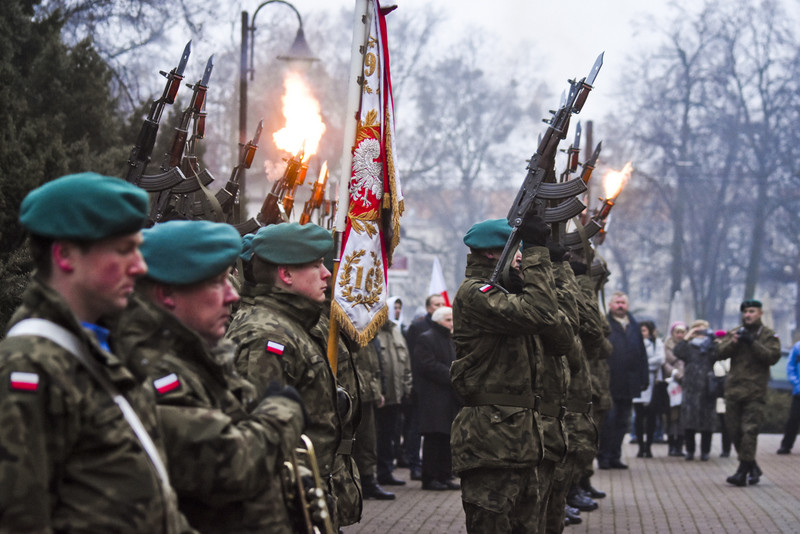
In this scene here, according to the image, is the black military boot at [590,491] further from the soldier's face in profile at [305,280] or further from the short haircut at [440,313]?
the soldier's face in profile at [305,280]

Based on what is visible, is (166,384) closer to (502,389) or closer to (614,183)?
(502,389)

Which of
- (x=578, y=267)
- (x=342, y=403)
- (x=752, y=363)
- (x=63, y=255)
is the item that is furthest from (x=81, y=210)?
(x=752, y=363)

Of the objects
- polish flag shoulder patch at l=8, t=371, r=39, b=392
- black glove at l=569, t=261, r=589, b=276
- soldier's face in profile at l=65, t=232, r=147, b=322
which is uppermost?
black glove at l=569, t=261, r=589, b=276

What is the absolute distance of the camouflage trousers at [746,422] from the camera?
1441cm

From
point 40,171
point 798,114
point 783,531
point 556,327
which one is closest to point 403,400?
point 783,531

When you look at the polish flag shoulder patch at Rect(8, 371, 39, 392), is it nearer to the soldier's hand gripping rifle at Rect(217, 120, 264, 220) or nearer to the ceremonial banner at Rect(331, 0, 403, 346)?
the ceremonial banner at Rect(331, 0, 403, 346)

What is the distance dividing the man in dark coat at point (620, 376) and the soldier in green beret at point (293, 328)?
1143 cm

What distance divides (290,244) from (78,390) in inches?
99.5

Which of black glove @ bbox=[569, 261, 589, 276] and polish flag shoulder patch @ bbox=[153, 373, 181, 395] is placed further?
black glove @ bbox=[569, 261, 589, 276]

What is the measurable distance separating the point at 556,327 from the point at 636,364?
33.8 feet

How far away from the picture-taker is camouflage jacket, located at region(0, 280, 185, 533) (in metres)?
2.45

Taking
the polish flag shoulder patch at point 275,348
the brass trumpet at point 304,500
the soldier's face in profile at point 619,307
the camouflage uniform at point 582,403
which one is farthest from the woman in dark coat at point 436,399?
the brass trumpet at point 304,500

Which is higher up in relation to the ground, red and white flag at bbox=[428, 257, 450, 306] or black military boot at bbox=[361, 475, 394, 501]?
red and white flag at bbox=[428, 257, 450, 306]

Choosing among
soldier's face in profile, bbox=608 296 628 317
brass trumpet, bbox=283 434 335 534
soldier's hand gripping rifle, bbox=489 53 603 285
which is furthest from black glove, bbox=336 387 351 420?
soldier's face in profile, bbox=608 296 628 317
